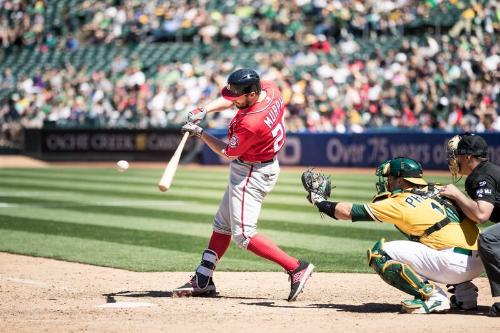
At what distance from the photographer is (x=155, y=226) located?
42.0ft

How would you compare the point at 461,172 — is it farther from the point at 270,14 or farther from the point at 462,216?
the point at 270,14

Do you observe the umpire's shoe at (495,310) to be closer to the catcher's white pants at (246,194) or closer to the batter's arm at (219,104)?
the catcher's white pants at (246,194)

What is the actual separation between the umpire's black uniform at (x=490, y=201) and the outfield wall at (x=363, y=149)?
47.5 ft

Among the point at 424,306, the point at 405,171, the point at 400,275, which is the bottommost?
the point at 424,306

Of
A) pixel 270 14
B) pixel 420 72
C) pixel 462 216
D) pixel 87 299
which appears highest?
pixel 270 14

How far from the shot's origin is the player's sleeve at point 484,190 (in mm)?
6520

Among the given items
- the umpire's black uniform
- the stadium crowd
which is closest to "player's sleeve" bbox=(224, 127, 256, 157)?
the umpire's black uniform

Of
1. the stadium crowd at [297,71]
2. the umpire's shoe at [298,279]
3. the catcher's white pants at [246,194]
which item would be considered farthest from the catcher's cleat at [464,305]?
the stadium crowd at [297,71]

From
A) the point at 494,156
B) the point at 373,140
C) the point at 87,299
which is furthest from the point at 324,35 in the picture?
the point at 87,299

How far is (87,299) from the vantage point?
7.56 metres

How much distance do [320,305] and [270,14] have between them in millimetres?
23496

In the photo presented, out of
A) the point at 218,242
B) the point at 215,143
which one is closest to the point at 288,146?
the point at 218,242

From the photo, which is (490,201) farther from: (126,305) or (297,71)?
(297,71)

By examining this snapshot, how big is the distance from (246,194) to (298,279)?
0.81m
